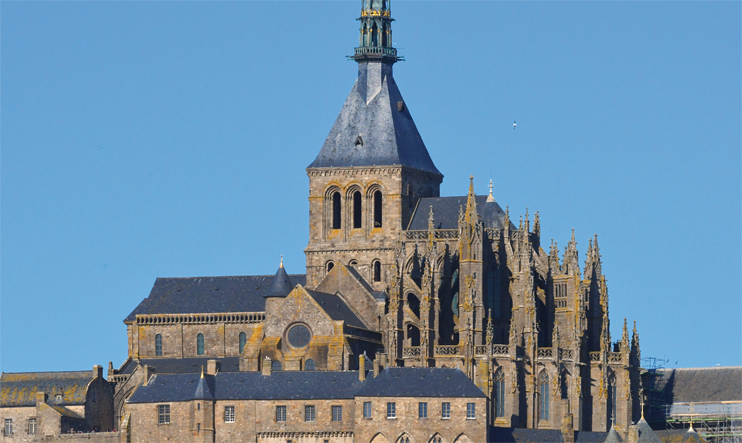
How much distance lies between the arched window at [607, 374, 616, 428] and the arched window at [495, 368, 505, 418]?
327 inches

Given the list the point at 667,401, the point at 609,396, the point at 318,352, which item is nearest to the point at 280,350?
the point at 318,352

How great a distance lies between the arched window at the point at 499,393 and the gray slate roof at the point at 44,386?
86.4 feet

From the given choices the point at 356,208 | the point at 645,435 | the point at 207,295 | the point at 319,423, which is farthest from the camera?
the point at 207,295

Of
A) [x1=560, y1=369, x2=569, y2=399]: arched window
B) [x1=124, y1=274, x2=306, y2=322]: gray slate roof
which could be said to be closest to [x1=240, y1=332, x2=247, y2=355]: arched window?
[x1=124, y1=274, x2=306, y2=322]: gray slate roof

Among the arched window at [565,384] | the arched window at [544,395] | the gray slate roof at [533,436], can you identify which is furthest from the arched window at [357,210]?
the gray slate roof at [533,436]

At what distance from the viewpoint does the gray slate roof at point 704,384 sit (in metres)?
158

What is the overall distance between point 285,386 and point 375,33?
31478 millimetres

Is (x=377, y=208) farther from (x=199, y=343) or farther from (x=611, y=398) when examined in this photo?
(x=611, y=398)

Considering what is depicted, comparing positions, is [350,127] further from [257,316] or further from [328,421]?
[328,421]

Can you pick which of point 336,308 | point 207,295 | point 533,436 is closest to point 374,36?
point 207,295

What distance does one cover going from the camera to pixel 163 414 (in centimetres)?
13712

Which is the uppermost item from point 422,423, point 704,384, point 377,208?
point 377,208

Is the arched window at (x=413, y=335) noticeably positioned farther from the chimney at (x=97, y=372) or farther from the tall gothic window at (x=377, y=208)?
the chimney at (x=97, y=372)

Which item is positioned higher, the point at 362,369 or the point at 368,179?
the point at 368,179
